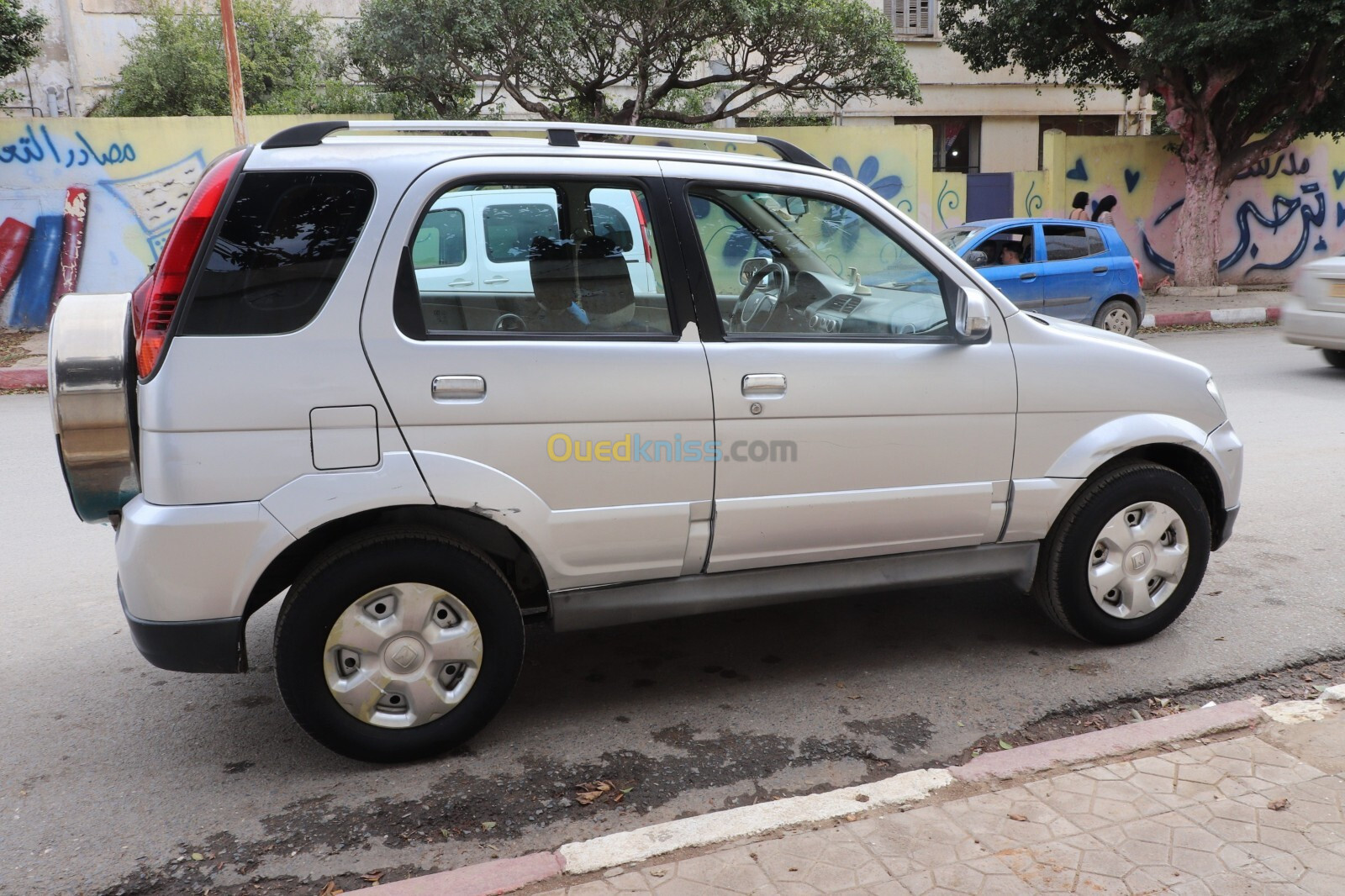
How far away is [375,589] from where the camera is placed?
3162mm

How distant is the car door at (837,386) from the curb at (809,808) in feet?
2.76

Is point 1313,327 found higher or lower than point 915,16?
lower

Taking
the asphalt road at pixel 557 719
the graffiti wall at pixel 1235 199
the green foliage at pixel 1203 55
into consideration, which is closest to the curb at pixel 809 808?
the asphalt road at pixel 557 719

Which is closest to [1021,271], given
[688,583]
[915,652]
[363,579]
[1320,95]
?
[1320,95]

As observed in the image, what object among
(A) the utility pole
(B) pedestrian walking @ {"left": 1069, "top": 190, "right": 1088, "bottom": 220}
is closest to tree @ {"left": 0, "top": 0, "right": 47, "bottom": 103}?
(A) the utility pole

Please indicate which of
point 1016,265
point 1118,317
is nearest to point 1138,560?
point 1016,265

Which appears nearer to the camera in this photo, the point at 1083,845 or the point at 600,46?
the point at 1083,845

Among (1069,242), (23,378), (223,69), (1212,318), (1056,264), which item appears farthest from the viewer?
(223,69)

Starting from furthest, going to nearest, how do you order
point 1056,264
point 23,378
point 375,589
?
point 1056,264, point 23,378, point 375,589

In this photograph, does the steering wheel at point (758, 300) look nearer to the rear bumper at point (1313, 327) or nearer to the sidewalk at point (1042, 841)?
the sidewalk at point (1042, 841)

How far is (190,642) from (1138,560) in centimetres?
336

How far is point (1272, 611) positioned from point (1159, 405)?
1.24 m

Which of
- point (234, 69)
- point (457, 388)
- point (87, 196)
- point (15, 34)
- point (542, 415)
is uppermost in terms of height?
point (15, 34)

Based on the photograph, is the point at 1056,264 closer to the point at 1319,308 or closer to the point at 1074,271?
the point at 1074,271
